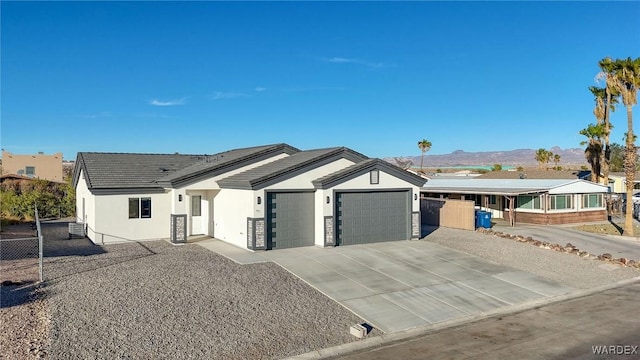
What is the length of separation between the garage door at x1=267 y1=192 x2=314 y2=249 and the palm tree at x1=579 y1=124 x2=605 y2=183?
1271 inches

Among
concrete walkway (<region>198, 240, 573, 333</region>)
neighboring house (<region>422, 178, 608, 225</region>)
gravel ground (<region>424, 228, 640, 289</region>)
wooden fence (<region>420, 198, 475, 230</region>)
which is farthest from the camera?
neighboring house (<region>422, 178, 608, 225</region>)

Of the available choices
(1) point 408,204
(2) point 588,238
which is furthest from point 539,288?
(2) point 588,238

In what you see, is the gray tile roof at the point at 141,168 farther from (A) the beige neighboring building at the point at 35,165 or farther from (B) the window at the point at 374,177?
(A) the beige neighboring building at the point at 35,165

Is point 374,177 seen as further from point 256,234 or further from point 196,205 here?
point 196,205

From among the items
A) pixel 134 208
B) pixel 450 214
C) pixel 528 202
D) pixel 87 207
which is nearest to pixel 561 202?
pixel 528 202

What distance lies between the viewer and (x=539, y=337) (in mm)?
9789

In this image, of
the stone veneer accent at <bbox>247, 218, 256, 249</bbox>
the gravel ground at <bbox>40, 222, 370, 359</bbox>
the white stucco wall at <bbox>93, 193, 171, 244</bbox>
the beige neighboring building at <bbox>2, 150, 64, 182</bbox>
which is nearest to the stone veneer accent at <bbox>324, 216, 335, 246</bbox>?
the stone veneer accent at <bbox>247, 218, 256, 249</bbox>

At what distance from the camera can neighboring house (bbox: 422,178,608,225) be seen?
98.9 ft

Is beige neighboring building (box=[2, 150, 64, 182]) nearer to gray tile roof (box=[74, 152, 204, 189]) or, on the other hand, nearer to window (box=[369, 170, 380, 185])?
gray tile roof (box=[74, 152, 204, 189])

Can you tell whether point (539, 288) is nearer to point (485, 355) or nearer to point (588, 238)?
point (485, 355)

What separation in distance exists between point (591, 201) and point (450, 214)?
575 inches

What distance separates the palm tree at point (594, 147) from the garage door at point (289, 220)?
32.3 meters

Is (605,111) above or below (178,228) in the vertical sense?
above

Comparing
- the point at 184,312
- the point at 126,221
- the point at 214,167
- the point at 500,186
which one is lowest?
the point at 184,312
